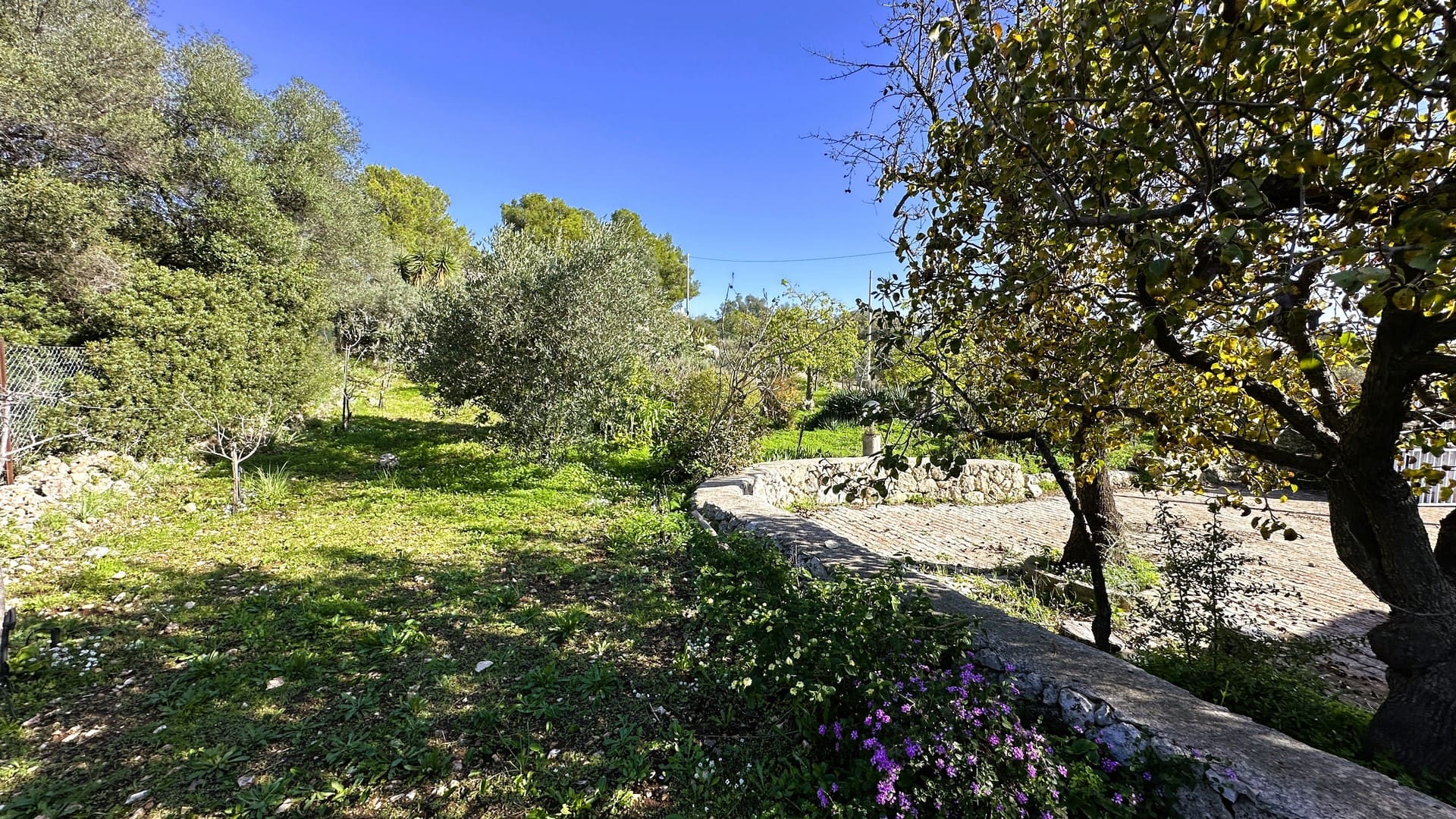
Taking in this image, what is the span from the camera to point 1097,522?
5.58 metres

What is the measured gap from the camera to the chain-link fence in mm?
6777

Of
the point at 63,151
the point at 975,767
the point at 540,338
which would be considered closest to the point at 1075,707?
the point at 975,767

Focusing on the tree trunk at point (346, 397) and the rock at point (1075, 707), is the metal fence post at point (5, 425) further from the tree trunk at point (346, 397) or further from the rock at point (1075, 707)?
the rock at point (1075, 707)

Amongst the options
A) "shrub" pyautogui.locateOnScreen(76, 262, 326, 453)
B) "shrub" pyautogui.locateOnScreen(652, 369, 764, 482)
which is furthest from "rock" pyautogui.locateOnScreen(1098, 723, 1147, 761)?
"shrub" pyautogui.locateOnScreen(76, 262, 326, 453)

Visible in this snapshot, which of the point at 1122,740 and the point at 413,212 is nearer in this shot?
the point at 1122,740

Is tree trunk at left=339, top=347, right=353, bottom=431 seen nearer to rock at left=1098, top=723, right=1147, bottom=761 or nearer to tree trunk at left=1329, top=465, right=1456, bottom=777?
rock at left=1098, top=723, right=1147, bottom=761

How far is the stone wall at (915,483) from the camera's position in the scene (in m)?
8.52

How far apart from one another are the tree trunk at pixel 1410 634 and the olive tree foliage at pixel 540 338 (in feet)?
25.6

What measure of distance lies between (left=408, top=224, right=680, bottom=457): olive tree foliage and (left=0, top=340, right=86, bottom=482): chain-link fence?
4452 mm

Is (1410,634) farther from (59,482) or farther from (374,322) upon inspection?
(374,322)

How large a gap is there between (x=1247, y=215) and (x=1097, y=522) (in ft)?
16.0

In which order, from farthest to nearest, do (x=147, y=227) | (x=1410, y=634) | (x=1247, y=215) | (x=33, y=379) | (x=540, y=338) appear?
1. (x=147, y=227)
2. (x=540, y=338)
3. (x=33, y=379)
4. (x=1410, y=634)
5. (x=1247, y=215)

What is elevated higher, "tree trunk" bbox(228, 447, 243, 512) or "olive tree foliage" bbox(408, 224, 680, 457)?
"olive tree foliage" bbox(408, 224, 680, 457)

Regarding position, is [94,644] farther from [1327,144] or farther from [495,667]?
[1327,144]
